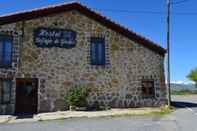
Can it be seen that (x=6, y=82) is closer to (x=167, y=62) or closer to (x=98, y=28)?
(x=98, y=28)

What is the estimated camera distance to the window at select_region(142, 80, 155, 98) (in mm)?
24766

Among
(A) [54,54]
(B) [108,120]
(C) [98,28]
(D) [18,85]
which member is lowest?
(B) [108,120]

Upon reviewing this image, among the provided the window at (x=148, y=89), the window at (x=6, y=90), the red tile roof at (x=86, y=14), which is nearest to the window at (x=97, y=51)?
the red tile roof at (x=86, y=14)

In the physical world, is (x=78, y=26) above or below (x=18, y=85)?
above

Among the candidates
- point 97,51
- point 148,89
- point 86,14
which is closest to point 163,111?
point 148,89

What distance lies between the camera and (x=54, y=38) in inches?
901

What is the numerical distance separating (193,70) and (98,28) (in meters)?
51.5

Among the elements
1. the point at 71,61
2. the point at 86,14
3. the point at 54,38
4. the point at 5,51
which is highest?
the point at 86,14

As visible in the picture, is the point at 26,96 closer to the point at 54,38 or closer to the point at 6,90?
the point at 6,90

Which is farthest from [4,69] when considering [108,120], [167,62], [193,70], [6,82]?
[193,70]

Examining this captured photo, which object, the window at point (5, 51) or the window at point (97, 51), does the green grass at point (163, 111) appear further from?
the window at point (5, 51)

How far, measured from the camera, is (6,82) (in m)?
21.8

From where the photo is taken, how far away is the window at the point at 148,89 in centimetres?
2477

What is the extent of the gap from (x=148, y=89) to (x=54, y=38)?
6.79m
